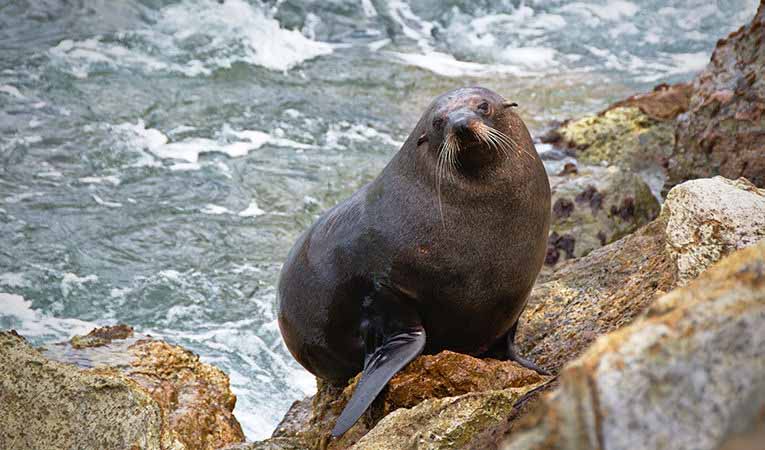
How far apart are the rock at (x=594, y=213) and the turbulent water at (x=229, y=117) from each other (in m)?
2.32

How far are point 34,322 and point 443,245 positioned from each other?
5.01 meters

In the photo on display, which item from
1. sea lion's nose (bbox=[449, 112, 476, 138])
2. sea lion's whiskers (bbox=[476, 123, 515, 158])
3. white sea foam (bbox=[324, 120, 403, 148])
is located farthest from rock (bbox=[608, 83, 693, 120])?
sea lion's nose (bbox=[449, 112, 476, 138])

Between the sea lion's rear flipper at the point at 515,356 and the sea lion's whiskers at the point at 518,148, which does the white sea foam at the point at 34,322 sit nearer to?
the sea lion's rear flipper at the point at 515,356

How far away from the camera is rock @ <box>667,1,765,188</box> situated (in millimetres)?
6172

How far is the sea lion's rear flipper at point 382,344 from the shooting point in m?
3.99

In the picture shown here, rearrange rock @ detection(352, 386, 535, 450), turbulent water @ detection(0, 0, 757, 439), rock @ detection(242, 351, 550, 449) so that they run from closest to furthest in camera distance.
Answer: rock @ detection(352, 386, 535, 450), rock @ detection(242, 351, 550, 449), turbulent water @ detection(0, 0, 757, 439)

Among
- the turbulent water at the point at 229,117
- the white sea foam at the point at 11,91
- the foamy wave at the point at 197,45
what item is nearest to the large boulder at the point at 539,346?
the turbulent water at the point at 229,117

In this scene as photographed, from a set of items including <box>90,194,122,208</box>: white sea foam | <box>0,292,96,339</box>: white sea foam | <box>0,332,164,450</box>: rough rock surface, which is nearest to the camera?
<box>0,332,164,450</box>: rough rock surface

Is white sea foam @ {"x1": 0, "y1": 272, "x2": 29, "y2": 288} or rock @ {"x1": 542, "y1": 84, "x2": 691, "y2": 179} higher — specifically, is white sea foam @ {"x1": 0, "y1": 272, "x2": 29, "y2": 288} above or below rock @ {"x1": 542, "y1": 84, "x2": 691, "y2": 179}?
below

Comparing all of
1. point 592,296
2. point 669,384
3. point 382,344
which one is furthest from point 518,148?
point 669,384

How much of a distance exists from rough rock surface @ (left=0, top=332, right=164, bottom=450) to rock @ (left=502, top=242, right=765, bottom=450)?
2103 mm

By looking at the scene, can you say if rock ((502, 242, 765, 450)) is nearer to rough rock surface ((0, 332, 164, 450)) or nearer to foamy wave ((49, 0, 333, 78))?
rough rock surface ((0, 332, 164, 450))

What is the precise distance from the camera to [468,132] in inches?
171

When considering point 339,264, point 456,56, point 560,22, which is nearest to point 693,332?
point 339,264
